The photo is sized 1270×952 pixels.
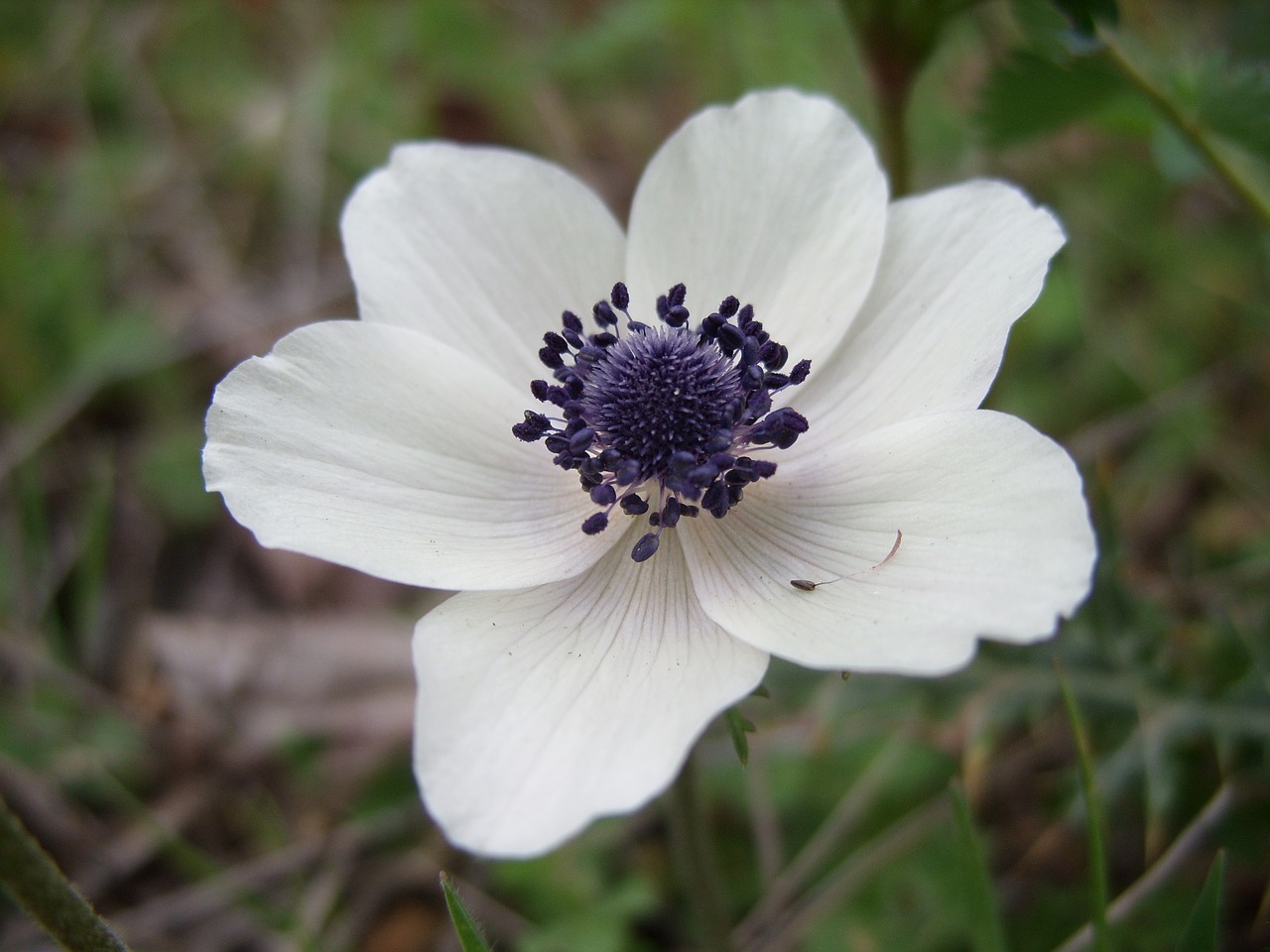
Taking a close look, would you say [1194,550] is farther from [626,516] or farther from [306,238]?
[306,238]

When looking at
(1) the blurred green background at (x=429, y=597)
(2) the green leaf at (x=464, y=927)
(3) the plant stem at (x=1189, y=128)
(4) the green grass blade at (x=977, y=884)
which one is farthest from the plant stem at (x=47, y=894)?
(3) the plant stem at (x=1189, y=128)

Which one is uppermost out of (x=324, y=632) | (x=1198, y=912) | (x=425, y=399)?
(x=425, y=399)

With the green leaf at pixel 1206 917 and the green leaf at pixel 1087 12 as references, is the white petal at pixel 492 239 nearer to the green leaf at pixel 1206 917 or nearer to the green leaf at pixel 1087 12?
the green leaf at pixel 1087 12

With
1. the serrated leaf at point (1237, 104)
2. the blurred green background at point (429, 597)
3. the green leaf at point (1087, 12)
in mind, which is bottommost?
the blurred green background at point (429, 597)

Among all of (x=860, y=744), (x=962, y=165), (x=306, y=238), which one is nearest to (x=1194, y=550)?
(x=860, y=744)

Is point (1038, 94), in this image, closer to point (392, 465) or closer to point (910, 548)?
point (910, 548)
